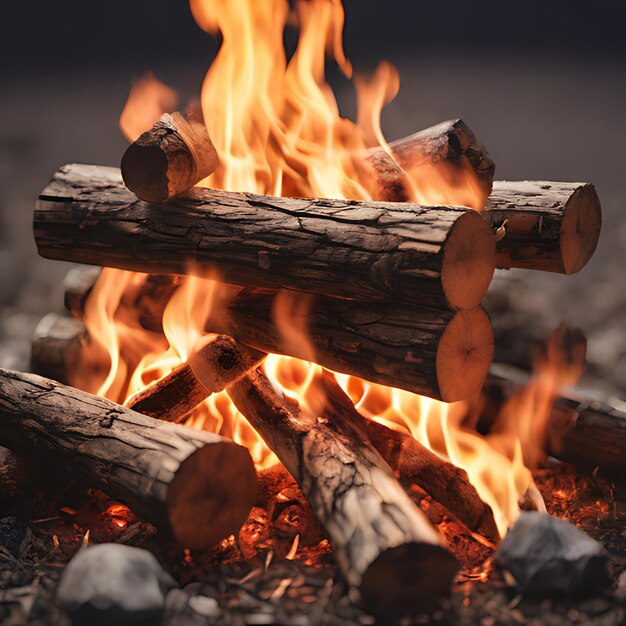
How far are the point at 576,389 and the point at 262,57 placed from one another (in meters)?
1.79

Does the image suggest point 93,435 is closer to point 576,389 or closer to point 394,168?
point 394,168

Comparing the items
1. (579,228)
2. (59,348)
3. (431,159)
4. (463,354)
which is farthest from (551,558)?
(59,348)

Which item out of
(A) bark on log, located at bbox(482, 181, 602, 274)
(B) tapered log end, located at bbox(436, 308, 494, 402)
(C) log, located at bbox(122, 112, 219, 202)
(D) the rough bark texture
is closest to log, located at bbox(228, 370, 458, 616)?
(B) tapered log end, located at bbox(436, 308, 494, 402)

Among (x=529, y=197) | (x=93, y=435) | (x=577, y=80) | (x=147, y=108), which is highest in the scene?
(x=577, y=80)

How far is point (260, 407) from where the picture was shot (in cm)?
238

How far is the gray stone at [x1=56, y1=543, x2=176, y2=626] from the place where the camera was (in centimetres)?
170

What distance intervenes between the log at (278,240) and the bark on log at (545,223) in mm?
451

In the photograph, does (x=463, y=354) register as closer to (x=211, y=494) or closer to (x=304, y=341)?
(x=304, y=341)

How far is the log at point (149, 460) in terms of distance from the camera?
1930 millimetres

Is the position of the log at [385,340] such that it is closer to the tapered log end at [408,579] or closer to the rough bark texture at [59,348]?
the tapered log end at [408,579]

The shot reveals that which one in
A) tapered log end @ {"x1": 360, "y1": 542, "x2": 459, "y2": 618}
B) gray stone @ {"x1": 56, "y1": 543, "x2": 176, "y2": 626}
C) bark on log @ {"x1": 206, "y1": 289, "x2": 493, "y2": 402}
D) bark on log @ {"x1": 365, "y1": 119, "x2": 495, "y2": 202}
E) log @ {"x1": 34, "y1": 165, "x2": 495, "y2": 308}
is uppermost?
bark on log @ {"x1": 365, "y1": 119, "x2": 495, "y2": 202}

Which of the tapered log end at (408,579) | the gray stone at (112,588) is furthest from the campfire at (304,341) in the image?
the gray stone at (112,588)

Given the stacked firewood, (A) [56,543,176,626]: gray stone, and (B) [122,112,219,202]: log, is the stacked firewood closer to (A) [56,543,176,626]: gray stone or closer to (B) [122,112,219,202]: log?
(B) [122,112,219,202]: log

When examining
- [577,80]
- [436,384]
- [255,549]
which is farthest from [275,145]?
[577,80]
